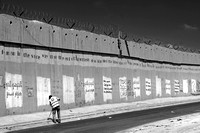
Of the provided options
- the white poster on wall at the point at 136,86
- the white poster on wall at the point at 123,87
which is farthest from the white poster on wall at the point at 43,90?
the white poster on wall at the point at 136,86

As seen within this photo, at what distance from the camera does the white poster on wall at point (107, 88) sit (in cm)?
2740

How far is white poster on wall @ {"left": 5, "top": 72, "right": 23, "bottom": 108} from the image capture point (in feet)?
63.4

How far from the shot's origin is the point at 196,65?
4581 centimetres

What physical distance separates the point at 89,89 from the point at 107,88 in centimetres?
239

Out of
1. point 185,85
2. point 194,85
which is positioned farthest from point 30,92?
point 194,85

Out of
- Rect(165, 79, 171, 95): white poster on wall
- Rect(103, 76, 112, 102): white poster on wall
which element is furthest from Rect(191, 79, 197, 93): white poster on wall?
Rect(103, 76, 112, 102): white poster on wall

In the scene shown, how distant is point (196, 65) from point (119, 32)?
1837cm

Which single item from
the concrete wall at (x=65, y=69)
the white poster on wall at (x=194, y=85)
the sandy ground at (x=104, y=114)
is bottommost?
the sandy ground at (x=104, y=114)

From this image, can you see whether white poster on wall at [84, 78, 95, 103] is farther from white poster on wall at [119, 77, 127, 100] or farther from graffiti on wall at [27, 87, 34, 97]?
graffiti on wall at [27, 87, 34, 97]

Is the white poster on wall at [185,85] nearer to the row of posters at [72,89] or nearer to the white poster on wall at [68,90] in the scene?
the row of posters at [72,89]

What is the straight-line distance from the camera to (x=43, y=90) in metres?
21.7

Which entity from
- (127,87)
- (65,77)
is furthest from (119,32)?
(65,77)

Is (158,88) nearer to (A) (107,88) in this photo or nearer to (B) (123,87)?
(B) (123,87)

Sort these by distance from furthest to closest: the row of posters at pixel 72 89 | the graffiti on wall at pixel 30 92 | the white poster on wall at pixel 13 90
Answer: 1. the graffiti on wall at pixel 30 92
2. the row of posters at pixel 72 89
3. the white poster on wall at pixel 13 90
